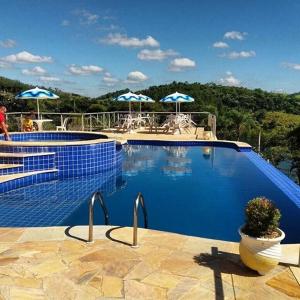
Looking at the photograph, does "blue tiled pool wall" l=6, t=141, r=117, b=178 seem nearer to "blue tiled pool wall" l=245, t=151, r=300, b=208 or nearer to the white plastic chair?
"blue tiled pool wall" l=245, t=151, r=300, b=208

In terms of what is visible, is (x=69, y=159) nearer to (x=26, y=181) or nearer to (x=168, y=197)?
(x=26, y=181)

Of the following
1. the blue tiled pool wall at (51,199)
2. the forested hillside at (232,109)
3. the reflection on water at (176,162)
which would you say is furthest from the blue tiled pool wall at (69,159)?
the forested hillside at (232,109)

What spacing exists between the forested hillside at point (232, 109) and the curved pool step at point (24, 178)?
19538 millimetres

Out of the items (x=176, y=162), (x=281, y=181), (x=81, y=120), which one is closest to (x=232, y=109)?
(x=81, y=120)

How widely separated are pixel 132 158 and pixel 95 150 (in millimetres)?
1984

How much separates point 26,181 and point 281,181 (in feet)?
19.4

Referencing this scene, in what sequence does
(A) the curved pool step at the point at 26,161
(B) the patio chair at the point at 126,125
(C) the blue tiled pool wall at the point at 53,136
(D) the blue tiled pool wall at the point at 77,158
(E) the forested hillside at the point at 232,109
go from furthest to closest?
1. (E) the forested hillside at the point at 232,109
2. (B) the patio chair at the point at 126,125
3. (C) the blue tiled pool wall at the point at 53,136
4. (D) the blue tiled pool wall at the point at 77,158
5. (A) the curved pool step at the point at 26,161

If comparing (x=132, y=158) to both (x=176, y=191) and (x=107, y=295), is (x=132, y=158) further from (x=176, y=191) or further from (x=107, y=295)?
(x=107, y=295)

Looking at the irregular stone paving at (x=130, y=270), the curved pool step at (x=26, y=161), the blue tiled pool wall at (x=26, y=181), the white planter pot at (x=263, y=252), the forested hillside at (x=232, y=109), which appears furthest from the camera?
the forested hillside at (x=232, y=109)

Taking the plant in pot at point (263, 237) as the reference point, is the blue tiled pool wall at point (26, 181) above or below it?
below

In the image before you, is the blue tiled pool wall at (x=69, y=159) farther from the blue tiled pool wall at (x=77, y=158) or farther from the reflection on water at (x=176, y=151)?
the reflection on water at (x=176, y=151)

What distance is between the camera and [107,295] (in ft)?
9.74

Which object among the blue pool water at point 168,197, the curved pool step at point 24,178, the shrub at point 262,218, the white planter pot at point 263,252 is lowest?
the blue pool water at point 168,197

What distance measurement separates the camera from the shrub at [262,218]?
3.15 meters
